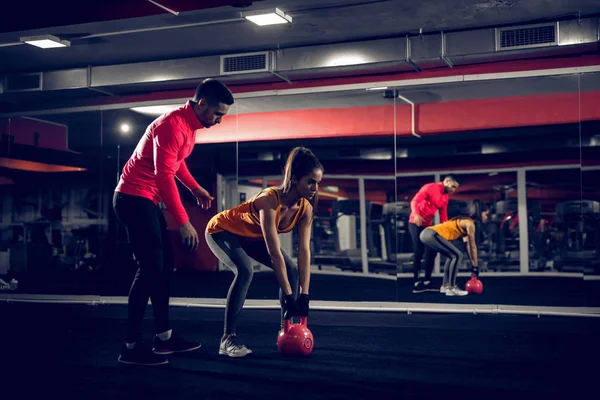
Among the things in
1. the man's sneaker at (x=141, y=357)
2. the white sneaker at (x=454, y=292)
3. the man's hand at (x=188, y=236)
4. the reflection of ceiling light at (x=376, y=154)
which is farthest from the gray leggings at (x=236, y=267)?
the reflection of ceiling light at (x=376, y=154)

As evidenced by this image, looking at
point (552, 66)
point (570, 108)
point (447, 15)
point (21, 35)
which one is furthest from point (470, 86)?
point (21, 35)

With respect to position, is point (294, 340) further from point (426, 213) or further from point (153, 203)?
point (426, 213)

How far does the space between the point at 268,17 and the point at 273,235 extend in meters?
2.41

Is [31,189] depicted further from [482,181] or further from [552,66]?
[482,181]

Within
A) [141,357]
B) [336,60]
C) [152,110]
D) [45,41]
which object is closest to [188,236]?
[141,357]

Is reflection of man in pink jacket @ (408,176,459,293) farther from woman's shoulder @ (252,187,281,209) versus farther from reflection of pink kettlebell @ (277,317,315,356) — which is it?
woman's shoulder @ (252,187,281,209)

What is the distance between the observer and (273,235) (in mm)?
3305

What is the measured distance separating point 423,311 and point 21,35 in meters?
4.50

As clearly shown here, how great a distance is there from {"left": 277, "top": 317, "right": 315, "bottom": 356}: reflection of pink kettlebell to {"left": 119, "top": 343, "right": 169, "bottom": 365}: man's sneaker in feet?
2.13

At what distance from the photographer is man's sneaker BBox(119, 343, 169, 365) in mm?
3406

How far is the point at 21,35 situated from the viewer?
581 centimetres

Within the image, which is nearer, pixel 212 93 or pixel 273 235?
pixel 273 235

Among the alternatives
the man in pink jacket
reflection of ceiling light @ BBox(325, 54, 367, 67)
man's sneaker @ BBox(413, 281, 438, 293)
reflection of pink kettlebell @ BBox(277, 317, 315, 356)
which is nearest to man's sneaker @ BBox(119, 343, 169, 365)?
the man in pink jacket

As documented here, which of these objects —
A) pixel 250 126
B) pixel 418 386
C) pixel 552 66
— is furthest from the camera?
pixel 250 126
